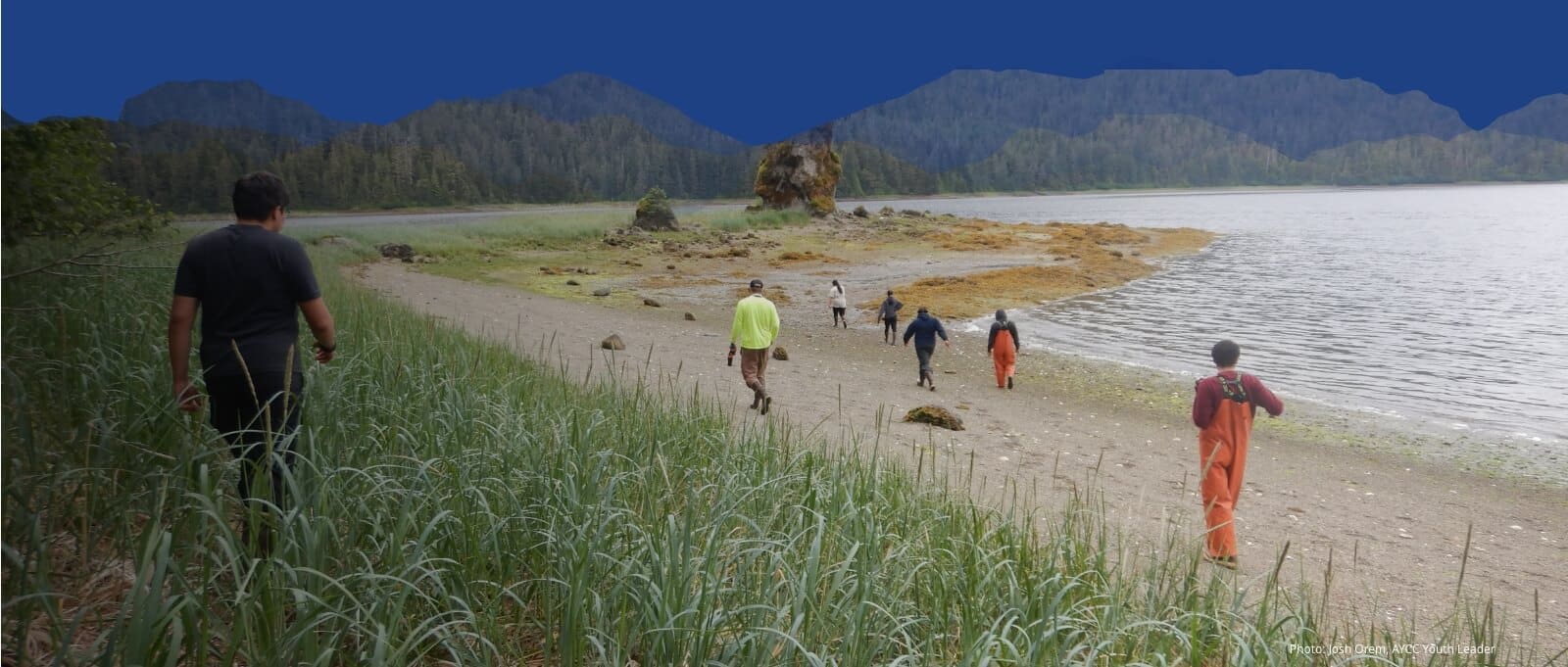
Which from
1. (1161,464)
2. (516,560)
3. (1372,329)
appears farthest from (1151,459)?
(1372,329)

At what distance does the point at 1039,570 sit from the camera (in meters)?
4.42

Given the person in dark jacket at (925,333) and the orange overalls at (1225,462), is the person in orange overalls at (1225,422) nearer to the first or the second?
the orange overalls at (1225,462)

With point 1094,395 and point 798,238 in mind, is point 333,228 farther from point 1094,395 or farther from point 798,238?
point 1094,395

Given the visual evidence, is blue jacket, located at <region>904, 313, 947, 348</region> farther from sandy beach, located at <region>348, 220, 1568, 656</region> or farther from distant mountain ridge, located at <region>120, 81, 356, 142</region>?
distant mountain ridge, located at <region>120, 81, 356, 142</region>

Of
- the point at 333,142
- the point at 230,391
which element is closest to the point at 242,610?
the point at 230,391

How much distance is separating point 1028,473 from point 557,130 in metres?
125

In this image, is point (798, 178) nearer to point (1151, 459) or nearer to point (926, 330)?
point (926, 330)

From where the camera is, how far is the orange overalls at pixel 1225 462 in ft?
21.9

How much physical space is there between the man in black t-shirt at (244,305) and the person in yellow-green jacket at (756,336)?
7.38 meters

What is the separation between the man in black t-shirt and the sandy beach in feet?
6.48

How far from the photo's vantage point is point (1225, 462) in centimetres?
681

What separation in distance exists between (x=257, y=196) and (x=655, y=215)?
43579 millimetres

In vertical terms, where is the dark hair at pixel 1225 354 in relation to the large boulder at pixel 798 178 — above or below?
below

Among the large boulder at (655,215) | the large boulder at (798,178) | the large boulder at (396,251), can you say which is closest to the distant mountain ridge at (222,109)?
the large boulder at (396,251)
